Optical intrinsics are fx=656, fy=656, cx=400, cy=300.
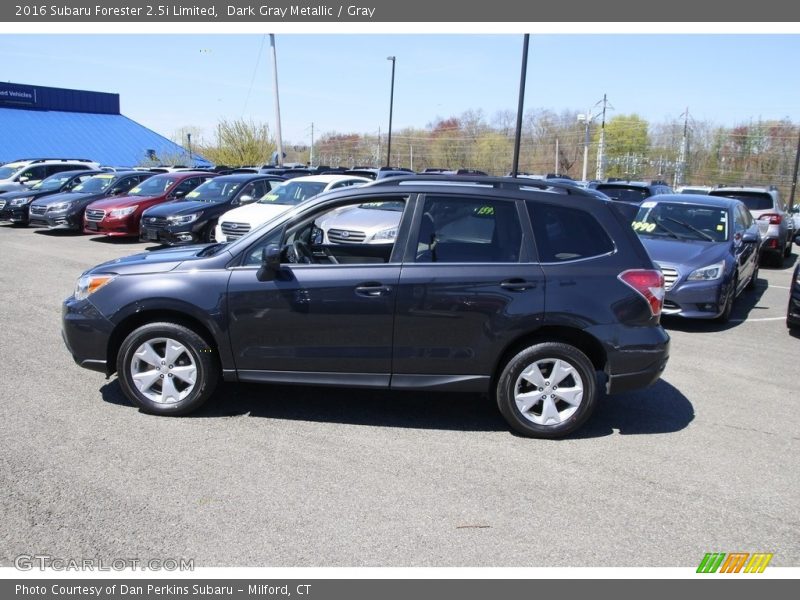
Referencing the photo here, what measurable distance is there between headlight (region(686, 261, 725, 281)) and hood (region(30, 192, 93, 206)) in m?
14.7

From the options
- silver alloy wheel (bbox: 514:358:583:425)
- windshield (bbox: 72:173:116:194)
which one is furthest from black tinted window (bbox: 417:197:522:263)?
windshield (bbox: 72:173:116:194)

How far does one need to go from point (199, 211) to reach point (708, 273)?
9.90m

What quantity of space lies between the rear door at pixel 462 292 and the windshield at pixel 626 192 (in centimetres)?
1257

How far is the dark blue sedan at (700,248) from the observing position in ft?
27.3

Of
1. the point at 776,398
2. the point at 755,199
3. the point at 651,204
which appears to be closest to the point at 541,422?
the point at 776,398

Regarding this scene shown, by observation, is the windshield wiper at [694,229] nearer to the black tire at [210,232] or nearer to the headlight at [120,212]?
the black tire at [210,232]

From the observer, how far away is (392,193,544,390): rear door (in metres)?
4.75

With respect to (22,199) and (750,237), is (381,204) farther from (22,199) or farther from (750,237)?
(22,199)

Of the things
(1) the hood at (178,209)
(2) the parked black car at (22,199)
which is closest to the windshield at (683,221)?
(1) the hood at (178,209)

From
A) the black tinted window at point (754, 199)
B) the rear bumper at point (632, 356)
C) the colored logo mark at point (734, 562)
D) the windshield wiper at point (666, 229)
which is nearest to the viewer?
the colored logo mark at point (734, 562)

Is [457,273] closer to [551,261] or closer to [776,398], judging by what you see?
[551,261]

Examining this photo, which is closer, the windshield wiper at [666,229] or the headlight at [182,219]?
the windshield wiper at [666,229]

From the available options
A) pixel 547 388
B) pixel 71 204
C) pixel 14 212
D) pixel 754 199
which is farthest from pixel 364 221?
pixel 14 212

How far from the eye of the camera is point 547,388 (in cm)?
483
